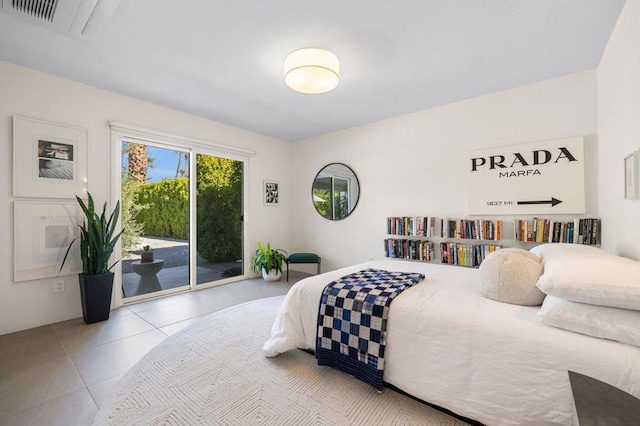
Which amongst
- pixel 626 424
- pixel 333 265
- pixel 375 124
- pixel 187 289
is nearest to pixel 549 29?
pixel 375 124

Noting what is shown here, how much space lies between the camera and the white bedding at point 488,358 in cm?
115

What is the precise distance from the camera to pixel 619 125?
6.63 ft

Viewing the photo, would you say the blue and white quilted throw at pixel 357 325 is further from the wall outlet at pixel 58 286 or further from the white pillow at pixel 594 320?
the wall outlet at pixel 58 286

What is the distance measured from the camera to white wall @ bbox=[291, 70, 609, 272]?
279 centimetres

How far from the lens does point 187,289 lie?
3.89 meters

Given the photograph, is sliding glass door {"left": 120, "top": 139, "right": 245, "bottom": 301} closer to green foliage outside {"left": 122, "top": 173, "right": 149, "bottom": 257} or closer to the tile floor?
green foliage outside {"left": 122, "top": 173, "right": 149, "bottom": 257}

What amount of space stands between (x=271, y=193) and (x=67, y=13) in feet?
11.2

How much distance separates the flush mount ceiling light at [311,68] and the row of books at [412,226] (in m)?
2.12

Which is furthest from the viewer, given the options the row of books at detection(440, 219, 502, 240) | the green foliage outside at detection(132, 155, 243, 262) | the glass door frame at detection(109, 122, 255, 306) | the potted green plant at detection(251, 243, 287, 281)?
the potted green plant at detection(251, 243, 287, 281)

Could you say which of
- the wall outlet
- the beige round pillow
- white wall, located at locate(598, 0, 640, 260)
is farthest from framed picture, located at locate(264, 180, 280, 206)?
white wall, located at locate(598, 0, 640, 260)

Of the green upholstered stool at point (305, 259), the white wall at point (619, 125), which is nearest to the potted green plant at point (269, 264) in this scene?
the green upholstered stool at point (305, 259)

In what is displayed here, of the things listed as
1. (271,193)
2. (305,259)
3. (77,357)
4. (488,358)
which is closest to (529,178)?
(488,358)

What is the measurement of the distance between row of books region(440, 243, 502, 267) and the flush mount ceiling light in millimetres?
2395

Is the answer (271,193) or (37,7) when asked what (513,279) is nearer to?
(37,7)
